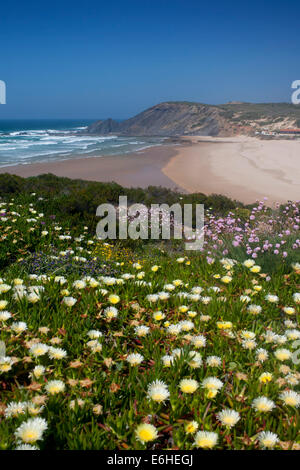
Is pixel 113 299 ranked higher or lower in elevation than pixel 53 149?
lower

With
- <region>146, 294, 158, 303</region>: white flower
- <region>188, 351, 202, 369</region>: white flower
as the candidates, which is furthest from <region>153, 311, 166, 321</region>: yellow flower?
<region>188, 351, 202, 369</region>: white flower

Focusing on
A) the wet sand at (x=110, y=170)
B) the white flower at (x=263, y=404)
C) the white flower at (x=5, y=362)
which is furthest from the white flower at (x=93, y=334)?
the wet sand at (x=110, y=170)

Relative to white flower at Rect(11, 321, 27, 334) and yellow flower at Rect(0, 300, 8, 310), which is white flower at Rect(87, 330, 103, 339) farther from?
yellow flower at Rect(0, 300, 8, 310)

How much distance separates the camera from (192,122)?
95.2m

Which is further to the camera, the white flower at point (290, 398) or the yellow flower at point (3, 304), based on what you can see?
the yellow flower at point (3, 304)

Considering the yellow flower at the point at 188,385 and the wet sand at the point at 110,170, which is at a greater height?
the wet sand at the point at 110,170

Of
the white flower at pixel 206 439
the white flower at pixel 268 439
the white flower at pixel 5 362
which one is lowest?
the white flower at pixel 268 439

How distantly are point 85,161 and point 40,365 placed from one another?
97.3 ft

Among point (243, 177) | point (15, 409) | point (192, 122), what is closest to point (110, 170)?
point (243, 177)

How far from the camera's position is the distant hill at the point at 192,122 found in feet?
278

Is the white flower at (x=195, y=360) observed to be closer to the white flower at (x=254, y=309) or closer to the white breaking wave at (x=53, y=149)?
the white flower at (x=254, y=309)

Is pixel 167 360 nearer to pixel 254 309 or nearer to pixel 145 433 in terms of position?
pixel 145 433

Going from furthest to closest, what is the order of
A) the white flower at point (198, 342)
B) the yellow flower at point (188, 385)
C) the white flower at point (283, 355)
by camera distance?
the white flower at point (198, 342) → the white flower at point (283, 355) → the yellow flower at point (188, 385)
